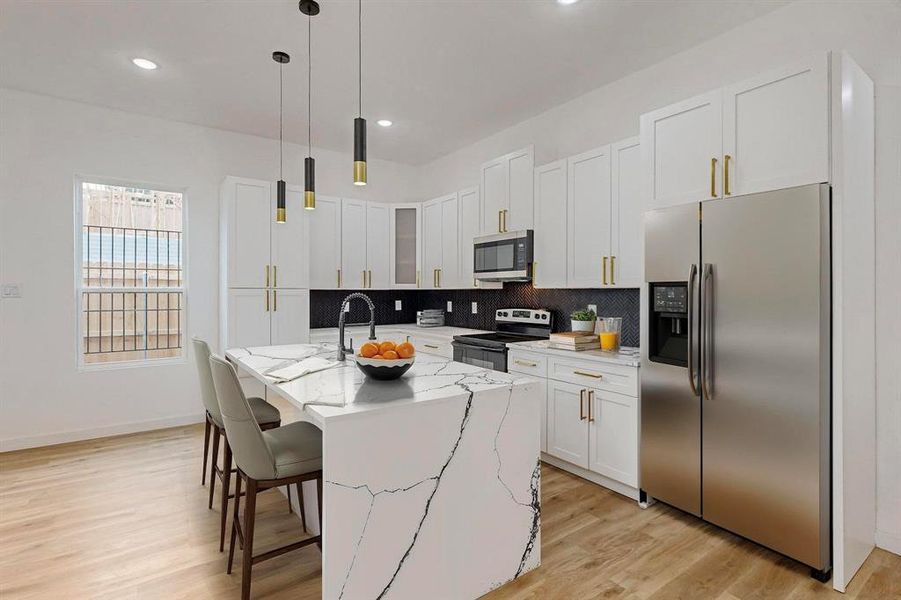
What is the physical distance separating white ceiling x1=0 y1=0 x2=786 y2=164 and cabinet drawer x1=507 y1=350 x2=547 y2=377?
2.10m

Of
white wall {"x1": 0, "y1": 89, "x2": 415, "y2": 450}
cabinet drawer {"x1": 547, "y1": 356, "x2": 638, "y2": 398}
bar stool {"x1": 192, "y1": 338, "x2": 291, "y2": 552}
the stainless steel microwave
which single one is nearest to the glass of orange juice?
cabinet drawer {"x1": 547, "y1": 356, "x2": 638, "y2": 398}

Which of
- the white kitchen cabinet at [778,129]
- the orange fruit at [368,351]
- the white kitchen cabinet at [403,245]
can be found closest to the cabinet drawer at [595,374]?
the white kitchen cabinet at [778,129]

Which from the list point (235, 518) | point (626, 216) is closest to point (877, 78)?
point (626, 216)

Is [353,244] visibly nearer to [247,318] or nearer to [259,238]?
[259,238]

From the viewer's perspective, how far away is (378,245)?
17.7ft

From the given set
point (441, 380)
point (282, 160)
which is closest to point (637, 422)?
point (441, 380)

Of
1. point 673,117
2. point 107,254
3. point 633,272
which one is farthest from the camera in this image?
point 107,254

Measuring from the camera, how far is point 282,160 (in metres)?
5.01

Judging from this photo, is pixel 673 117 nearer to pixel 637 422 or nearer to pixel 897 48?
pixel 897 48

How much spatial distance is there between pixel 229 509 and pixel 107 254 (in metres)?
2.95

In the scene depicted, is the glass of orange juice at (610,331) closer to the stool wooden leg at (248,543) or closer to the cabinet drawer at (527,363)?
the cabinet drawer at (527,363)

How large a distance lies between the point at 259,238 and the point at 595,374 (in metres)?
3.33

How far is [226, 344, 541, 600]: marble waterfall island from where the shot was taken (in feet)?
5.39

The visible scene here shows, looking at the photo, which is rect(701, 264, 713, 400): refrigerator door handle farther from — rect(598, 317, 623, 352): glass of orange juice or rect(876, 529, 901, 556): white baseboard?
rect(876, 529, 901, 556): white baseboard
